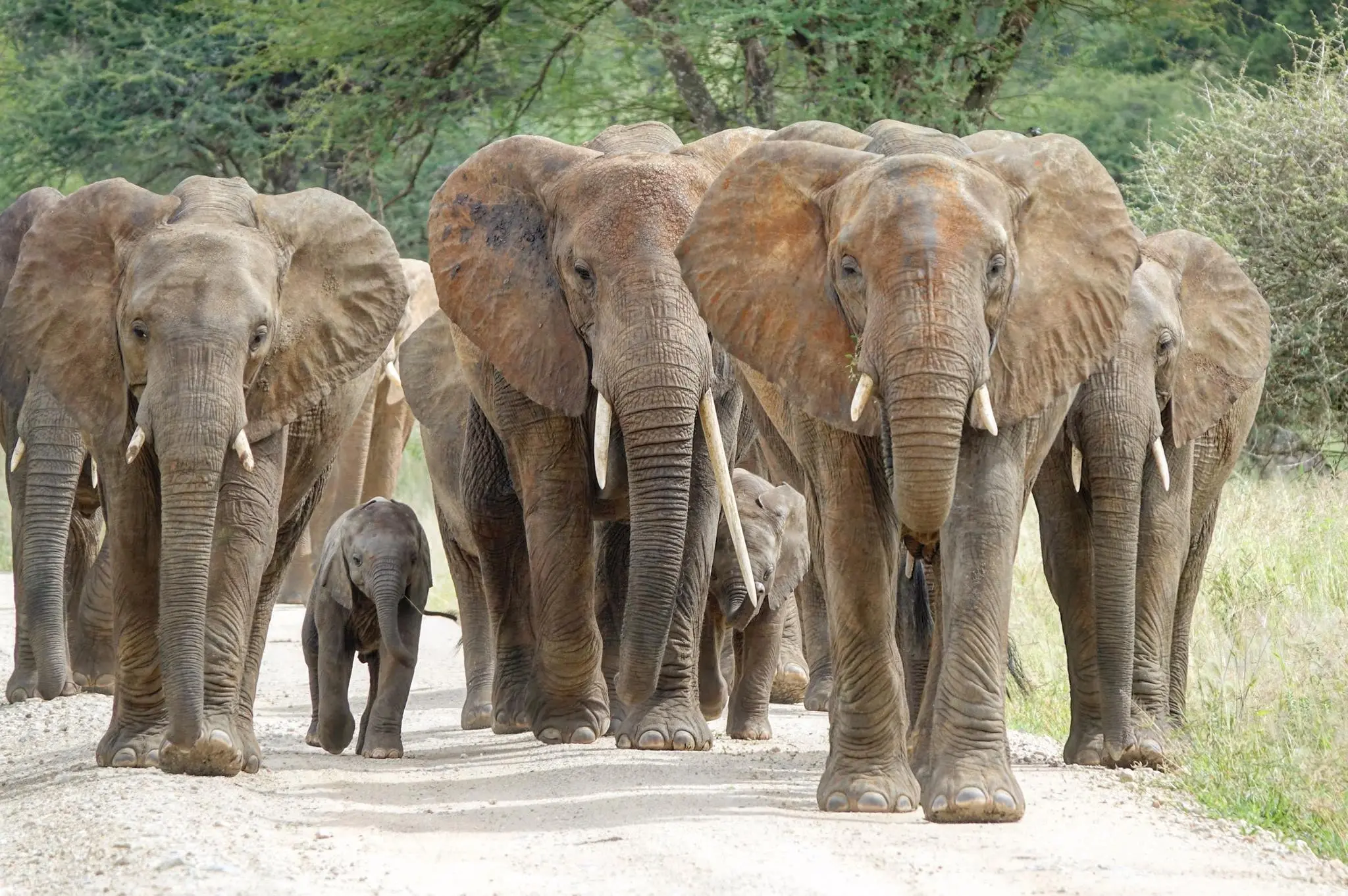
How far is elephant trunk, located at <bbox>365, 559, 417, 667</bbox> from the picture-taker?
8.66 m

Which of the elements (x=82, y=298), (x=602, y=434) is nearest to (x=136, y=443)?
(x=82, y=298)

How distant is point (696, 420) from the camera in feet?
27.4

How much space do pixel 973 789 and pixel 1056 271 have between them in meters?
1.60

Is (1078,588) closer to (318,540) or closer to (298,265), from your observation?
(298,265)

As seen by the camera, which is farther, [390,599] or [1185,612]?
[1185,612]

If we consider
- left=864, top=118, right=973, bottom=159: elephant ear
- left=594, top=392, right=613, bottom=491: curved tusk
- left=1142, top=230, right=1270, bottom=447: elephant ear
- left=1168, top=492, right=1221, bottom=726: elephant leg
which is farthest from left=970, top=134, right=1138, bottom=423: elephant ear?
left=1168, top=492, right=1221, bottom=726: elephant leg

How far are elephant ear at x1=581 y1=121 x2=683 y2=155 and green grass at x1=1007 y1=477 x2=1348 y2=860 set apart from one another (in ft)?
9.57

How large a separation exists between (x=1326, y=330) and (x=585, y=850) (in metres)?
10.7

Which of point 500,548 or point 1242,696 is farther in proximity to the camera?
point 500,548

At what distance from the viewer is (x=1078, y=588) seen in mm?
8156

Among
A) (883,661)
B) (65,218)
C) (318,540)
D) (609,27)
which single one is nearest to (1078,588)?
(883,661)

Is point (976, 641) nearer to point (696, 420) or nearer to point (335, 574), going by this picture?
point (696, 420)

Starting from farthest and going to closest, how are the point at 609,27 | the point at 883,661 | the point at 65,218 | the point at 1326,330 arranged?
the point at 609,27 → the point at 1326,330 → the point at 65,218 → the point at 883,661

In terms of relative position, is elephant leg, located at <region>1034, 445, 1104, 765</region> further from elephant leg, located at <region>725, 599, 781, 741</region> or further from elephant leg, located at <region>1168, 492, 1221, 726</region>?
elephant leg, located at <region>725, 599, 781, 741</region>
